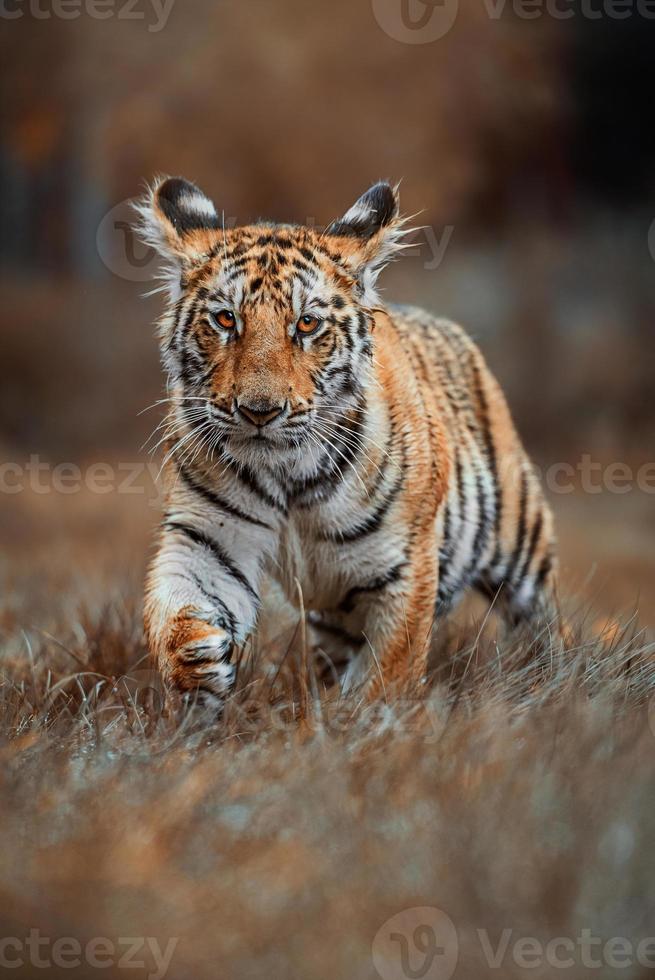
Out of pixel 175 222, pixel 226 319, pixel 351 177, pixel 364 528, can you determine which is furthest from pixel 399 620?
pixel 351 177

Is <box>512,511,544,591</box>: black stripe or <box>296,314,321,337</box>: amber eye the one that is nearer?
<box>296,314,321,337</box>: amber eye

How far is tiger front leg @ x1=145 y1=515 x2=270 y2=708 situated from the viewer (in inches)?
121

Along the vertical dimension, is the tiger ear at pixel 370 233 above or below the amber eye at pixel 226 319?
above

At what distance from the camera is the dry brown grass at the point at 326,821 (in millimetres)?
2168

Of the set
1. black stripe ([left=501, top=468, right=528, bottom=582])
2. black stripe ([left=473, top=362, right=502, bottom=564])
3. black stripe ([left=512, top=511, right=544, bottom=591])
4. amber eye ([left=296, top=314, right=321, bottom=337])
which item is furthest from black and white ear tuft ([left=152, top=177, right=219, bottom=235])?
black stripe ([left=512, top=511, right=544, bottom=591])

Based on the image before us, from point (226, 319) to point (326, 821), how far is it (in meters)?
1.44

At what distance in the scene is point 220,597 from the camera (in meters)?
3.28

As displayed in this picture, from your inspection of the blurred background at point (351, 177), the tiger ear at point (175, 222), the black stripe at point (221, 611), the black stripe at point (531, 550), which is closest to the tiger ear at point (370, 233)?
the tiger ear at point (175, 222)

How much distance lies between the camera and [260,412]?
2986 millimetres

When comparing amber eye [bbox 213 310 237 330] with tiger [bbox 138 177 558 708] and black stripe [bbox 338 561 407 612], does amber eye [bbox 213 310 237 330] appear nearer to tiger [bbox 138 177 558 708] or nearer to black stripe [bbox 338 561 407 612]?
tiger [bbox 138 177 558 708]

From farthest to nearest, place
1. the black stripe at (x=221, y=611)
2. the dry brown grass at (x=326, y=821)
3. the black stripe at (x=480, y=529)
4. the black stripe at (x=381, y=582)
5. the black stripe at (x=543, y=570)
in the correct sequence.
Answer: the black stripe at (x=543, y=570), the black stripe at (x=480, y=529), the black stripe at (x=381, y=582), the black stripe at (x=221, y=611), the dry brown grass at (x=326, y=821)

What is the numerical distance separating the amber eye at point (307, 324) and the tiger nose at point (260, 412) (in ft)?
0.92

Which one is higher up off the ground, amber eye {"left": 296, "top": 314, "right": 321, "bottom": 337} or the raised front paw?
amber eye {"left": 296, "top": 314, "right": 321, "bottom": 337}

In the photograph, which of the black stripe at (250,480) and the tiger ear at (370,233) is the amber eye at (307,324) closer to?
the tiger ear at (370,233)
